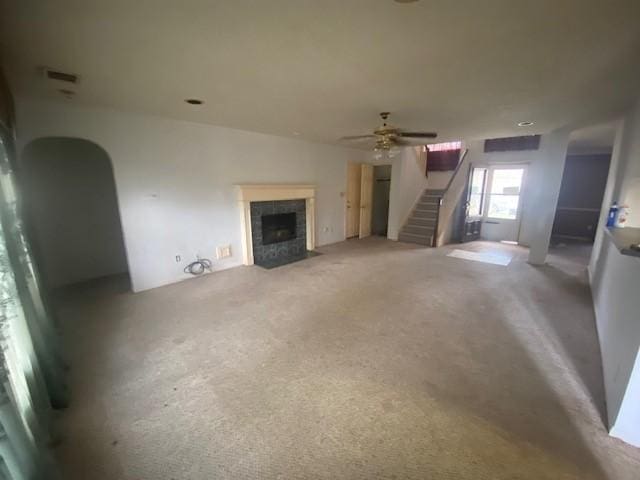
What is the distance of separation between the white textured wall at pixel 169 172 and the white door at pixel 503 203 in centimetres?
559

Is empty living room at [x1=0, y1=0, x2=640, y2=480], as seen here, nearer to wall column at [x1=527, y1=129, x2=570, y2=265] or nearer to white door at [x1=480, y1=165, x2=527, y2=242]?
wall column at [x1=527, y1=129, x2=570, y2=265]

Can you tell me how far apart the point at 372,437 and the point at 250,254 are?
3.79m

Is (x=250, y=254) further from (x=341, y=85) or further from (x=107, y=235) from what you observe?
(x=341, y=85)

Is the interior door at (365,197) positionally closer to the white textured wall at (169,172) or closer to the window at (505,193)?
the white textured wall at (169,172)

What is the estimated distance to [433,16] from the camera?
144cm

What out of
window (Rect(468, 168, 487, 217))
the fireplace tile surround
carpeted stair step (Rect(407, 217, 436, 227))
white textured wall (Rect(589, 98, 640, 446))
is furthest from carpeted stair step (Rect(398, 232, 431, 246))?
white textured wall (Rect(589, 98, 640, 446))

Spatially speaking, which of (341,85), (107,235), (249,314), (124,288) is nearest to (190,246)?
(124,288)

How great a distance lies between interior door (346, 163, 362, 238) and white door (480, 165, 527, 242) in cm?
351

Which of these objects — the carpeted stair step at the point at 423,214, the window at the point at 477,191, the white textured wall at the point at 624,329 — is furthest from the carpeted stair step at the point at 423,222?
the white textured wall at the point at 624,329

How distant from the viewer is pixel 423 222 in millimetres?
6879

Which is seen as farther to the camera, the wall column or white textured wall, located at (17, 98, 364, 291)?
the wall column

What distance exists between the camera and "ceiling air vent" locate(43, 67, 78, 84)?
211 cm


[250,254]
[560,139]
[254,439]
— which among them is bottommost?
[254,439]

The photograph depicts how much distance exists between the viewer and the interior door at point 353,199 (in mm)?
6768
